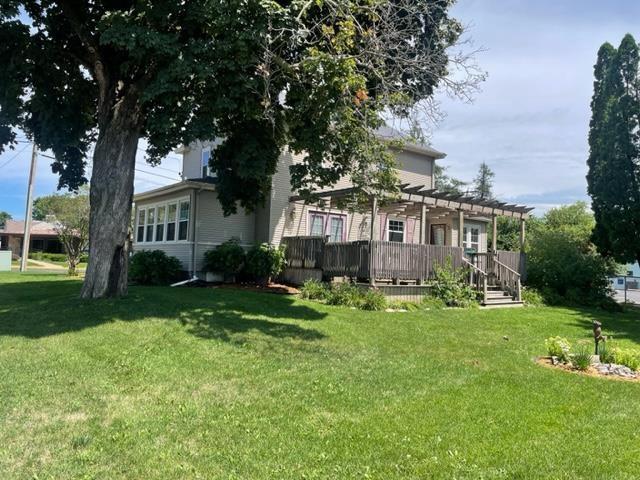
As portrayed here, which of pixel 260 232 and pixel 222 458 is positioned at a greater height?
pixel 260 232

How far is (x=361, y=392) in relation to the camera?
18.8 feet

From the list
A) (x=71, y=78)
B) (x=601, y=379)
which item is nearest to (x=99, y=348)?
(x=601, y=379)

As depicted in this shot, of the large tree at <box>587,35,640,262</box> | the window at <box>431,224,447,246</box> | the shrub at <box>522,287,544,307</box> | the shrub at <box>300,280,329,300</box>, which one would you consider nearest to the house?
the window at <box>431,224,447,246</box>

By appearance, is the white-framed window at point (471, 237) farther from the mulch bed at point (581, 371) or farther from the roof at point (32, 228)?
the roof at point (32, 228)

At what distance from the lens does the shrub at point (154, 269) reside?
17.9 meters

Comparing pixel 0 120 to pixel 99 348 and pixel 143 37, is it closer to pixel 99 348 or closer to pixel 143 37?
pixel 143 37

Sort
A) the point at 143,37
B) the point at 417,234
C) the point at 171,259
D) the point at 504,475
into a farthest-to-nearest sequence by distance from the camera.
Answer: the point at 417,234
the point at 171,259
the point at 143,37
the point at 504,475

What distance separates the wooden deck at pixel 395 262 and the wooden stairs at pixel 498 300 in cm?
10

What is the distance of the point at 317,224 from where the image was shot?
20.3 m

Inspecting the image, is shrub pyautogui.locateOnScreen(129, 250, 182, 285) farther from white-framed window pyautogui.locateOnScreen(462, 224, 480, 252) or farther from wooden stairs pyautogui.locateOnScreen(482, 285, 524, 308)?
white-framed window pyautogui.locateOnScreen(462, 224, 480, 252)

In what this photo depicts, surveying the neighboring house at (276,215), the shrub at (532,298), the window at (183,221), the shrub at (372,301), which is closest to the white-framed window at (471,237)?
the neighboring house at (276,215)

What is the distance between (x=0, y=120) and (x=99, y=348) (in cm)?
859

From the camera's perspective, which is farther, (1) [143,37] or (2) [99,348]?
(1) [143,37]

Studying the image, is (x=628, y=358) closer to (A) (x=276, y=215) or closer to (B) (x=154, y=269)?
(A) (x=276, y=215)
